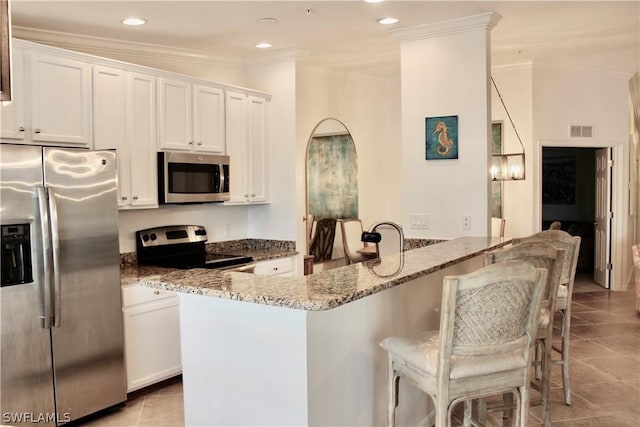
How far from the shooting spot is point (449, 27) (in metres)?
4.18

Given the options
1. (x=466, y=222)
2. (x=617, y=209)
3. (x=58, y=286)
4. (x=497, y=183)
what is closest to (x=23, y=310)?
(x=58, y=286)

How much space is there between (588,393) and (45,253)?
3.71 metres

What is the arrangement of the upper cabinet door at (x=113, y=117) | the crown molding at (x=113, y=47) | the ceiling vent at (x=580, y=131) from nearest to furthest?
the upper cabinet door at (x=113, y=117), the crown molding at (x=113, y=47), the ceiling vent at (x=580, y=131)

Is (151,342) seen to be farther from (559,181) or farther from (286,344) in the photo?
(559,181)

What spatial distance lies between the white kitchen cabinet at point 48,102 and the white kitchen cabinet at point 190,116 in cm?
66

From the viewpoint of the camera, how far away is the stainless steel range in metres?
4.38

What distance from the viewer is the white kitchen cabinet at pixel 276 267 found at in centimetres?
471

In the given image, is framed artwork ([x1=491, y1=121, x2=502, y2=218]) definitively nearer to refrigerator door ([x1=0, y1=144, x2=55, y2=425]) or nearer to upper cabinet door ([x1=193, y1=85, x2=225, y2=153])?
upper cabinet door ([x1=193, y1=85, x2=225, y2=153])

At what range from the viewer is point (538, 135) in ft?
22.0

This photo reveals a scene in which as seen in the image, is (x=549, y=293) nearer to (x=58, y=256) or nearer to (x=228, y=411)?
(x=228, y=411)

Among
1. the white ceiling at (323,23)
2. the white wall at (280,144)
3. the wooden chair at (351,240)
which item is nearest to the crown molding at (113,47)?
the white ceiling at (323,23)

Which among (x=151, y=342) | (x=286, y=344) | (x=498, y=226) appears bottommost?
(x=151, y=342)

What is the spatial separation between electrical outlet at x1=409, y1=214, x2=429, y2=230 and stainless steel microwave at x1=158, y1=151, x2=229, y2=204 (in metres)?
1.66

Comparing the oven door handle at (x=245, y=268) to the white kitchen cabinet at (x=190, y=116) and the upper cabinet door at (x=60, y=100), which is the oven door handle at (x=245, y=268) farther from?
the upper cabinet door at (x=60, y=100)
